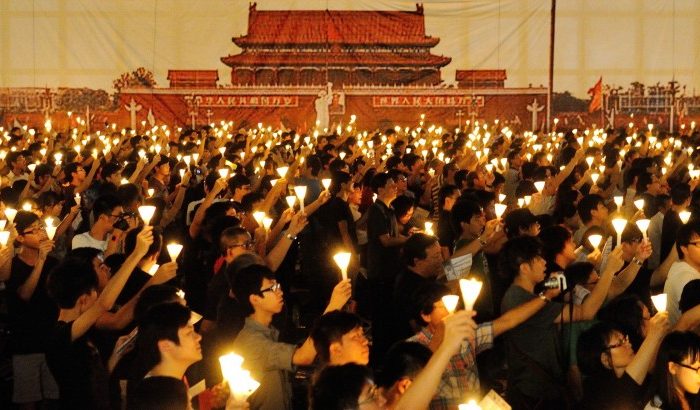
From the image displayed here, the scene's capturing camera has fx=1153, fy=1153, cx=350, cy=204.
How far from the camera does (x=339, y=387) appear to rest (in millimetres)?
3998

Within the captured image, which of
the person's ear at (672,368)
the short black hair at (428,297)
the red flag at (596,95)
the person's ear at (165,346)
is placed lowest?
the person's ear at (672,368)

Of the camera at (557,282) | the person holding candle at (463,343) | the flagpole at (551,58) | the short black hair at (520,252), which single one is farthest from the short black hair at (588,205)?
the flagpole at (551,58)

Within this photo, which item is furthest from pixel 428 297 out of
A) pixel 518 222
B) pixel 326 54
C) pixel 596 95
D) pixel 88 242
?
pixel 326 54

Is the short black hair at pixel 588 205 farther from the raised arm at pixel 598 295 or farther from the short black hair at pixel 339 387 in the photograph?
the short black hair at pixel 339 387

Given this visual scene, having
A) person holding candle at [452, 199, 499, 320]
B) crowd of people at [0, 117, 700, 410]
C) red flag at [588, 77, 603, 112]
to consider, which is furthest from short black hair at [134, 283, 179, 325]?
red flag at [588, 77, 603, 112]

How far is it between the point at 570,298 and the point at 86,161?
27.7ft

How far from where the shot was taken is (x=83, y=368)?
214 inches

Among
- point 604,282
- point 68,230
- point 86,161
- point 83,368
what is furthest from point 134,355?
point 86,161

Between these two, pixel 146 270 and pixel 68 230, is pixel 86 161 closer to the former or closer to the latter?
pixel 68 230

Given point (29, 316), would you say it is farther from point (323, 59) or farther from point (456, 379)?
point (323, 59)

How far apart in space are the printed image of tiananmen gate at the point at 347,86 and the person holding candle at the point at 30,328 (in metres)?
21.2

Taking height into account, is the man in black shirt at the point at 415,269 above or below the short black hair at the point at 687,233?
below

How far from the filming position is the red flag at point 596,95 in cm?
2684

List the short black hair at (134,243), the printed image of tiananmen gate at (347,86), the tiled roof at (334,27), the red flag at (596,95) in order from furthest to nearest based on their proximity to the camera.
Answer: the tiled roof at (334,27)
the printed image of tiananmen gate at (347,86)
the red flag at (596,95)
the short black hair at (134,243)
